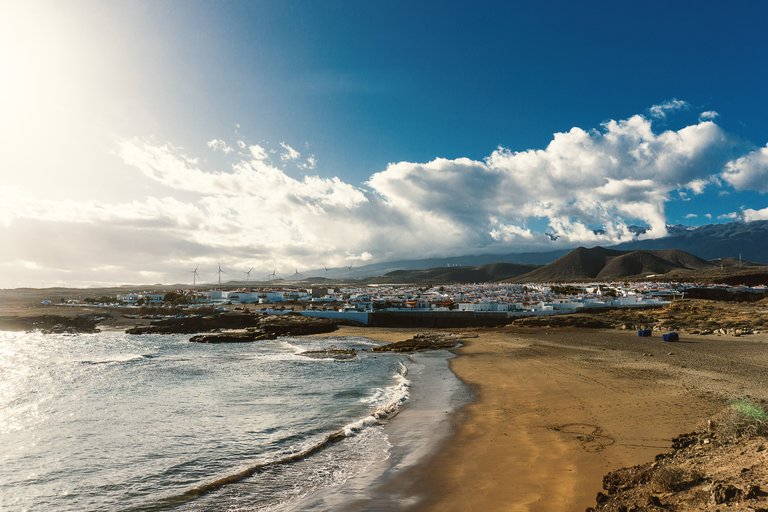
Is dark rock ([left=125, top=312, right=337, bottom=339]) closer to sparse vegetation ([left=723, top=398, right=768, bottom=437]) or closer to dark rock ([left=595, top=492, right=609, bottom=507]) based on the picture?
sparse vegetation ([left=723, top=398, right=768, bottom=437])

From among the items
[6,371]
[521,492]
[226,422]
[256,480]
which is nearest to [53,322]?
[6,371]

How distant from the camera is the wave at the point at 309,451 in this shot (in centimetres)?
1290

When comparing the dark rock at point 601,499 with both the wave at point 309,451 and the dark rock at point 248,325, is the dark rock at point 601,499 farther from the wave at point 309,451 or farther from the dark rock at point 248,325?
the dark rock at point 248,325

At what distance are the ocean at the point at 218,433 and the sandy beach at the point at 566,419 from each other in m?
1.40

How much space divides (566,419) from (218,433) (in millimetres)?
13632

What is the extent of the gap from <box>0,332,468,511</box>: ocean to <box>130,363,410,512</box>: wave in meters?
0.06

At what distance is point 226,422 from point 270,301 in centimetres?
13660

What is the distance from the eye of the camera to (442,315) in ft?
292

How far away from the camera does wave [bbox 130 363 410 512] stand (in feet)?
42.3

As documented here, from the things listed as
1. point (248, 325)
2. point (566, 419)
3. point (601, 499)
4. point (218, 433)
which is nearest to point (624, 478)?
point (601, 499)

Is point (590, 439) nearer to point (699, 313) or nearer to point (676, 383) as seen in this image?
point (676, 383)

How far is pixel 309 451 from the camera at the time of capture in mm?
16516

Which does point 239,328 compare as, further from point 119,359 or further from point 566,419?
point 566,419

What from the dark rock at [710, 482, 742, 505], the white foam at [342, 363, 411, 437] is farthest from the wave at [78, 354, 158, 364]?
the dark rock at [710, 482, 742, 505]
